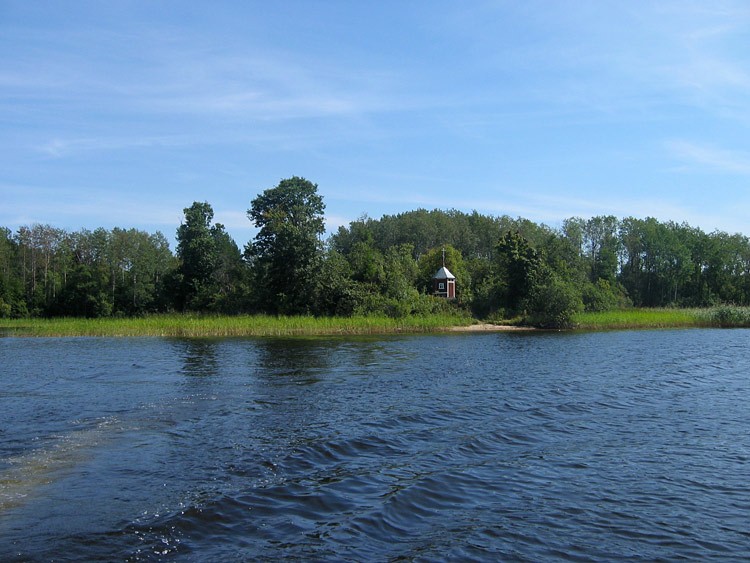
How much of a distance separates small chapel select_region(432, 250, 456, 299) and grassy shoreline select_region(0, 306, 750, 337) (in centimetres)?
838

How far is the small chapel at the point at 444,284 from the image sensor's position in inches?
2771

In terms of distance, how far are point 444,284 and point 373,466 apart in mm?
59293

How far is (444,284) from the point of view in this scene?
232 feet

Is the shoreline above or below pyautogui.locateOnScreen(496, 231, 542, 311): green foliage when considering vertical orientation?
below

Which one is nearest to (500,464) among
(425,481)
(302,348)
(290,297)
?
(425,481)

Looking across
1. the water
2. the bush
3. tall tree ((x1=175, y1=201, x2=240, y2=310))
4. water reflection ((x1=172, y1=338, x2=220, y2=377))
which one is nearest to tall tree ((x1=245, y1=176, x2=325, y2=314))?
tall tree ((x1=175, y1=201, x2=240, y2=310))

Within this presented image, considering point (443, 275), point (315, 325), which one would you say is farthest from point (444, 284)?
point (315, 325)

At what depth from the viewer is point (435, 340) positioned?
45.1m

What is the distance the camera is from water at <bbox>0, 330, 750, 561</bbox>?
851 centimetres

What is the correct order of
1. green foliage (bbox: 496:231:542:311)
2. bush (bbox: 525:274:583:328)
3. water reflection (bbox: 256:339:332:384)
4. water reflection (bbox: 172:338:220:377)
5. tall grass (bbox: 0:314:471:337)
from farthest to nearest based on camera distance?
green foliage (bbox: 496:231:542:311), bush (bbox: 525:274:583:328), tall grass (bbox: 0:314:471:337), water reflection (bbox: 172:338:220:377), water reflection (bbox: 256:339:332:384)

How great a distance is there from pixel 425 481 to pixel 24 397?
50.4ft

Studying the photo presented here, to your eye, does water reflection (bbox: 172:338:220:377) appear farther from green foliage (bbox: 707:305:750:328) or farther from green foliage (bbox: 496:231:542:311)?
green foliage (bbox: 707:305:750:328)

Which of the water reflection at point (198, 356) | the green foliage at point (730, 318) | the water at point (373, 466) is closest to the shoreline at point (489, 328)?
the green foliage at point (730, 318)

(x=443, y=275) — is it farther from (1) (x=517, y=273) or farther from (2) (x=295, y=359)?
(2) (x=295, y=359)
